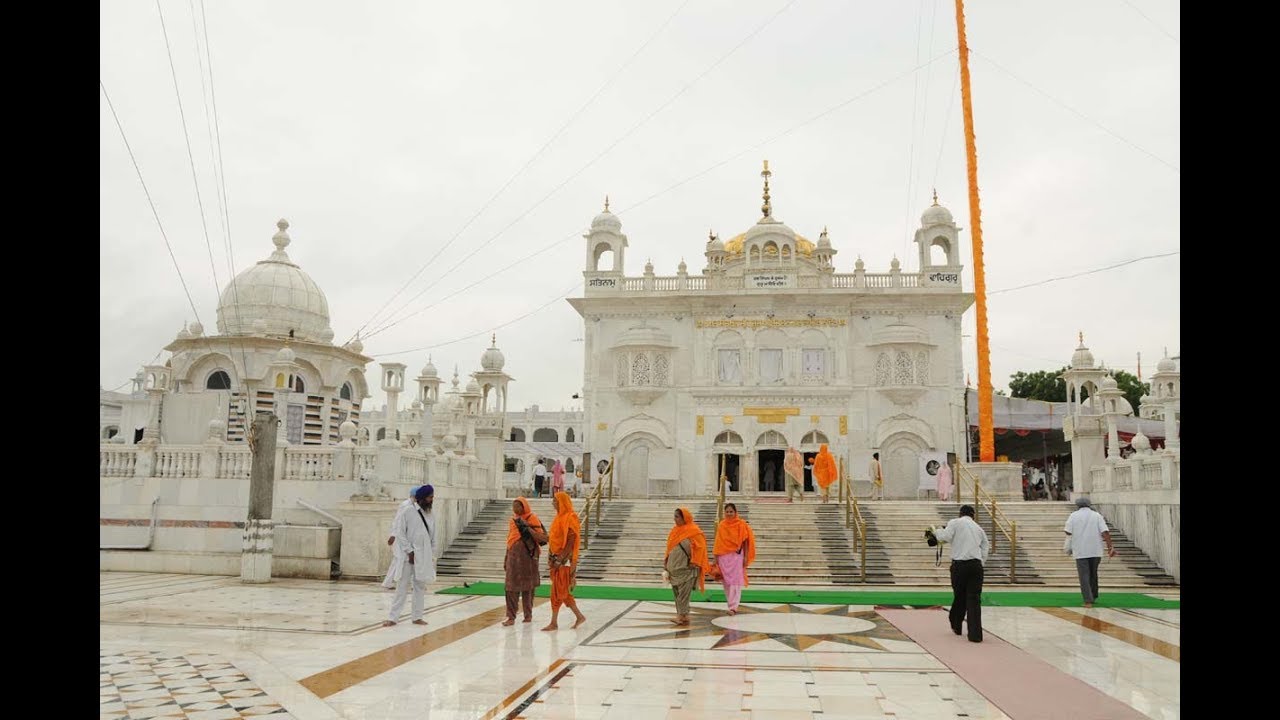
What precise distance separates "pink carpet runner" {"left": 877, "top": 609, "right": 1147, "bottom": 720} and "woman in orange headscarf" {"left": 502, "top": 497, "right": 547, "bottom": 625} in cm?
404

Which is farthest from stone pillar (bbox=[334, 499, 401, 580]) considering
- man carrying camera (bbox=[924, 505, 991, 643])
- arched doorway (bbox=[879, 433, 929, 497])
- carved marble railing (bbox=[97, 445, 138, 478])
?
arched doorway (bbox=[879, 433, 929, 497])

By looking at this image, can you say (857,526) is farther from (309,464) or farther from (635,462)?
(635,462)

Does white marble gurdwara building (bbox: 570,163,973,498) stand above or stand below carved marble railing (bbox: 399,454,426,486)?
above

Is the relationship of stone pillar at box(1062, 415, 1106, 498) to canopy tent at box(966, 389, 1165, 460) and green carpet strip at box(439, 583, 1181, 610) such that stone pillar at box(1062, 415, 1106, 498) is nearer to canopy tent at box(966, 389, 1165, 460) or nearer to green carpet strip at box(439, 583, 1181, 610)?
green carpet strip at box(439, 583, 1181, 610)

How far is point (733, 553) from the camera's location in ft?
35.3

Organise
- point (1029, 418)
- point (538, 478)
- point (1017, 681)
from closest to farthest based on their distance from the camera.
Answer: point (1017, 681) < point (538, 478) < point (1029, 418)

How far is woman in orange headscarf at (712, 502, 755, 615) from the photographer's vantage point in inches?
417

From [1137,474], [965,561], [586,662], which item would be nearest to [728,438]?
[1137,474]

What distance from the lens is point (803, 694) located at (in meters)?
6.08

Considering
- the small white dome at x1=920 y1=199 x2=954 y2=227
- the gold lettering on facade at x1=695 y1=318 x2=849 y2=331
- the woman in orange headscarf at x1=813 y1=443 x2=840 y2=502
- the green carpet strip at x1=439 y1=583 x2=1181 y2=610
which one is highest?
the small white dome at x1=920 y1=199 x2=954 y2=227

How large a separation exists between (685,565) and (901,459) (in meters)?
18.0
